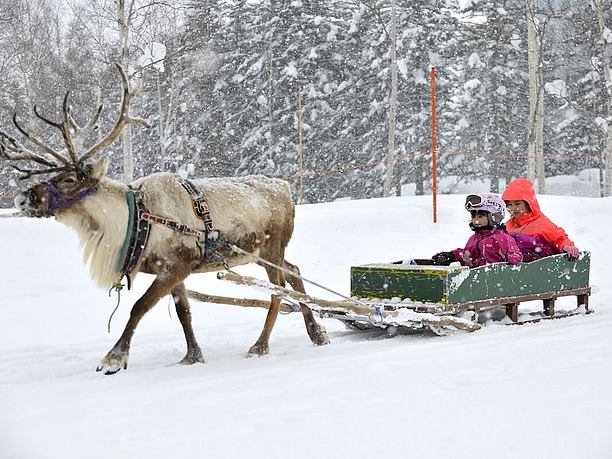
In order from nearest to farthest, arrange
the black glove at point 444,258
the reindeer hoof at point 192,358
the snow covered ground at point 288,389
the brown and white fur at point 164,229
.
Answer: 1. the snow covered ground at point 288,389
2. the brown and white fur at point 164,229
3. the reindeer hoof at point 192,358
4. the black glove at point 444,258

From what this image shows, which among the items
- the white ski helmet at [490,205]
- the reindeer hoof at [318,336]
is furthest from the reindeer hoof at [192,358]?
the white ski helmet at [490,205]

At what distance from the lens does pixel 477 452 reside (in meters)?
2.79

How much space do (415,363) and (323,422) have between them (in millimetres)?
1426

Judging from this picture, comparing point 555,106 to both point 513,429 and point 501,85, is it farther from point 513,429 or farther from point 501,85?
point 513,429

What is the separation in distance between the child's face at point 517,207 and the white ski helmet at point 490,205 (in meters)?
0.75

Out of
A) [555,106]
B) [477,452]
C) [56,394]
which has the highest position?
[555,106]

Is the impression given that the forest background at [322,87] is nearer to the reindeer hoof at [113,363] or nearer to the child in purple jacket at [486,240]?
the child in purple jacket at [486,240]

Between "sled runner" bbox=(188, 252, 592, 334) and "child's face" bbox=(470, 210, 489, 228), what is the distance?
596 millimetres

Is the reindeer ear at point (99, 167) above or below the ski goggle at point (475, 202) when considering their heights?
above

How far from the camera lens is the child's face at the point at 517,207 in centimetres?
790

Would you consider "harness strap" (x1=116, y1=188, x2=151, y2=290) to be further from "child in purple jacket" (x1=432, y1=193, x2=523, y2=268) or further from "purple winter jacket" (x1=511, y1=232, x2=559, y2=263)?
"purple winter jacket" (x1=511, y1=232, x2=559, y2=263)

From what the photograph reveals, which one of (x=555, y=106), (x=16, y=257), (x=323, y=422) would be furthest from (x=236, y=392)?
(x=555, y=106)

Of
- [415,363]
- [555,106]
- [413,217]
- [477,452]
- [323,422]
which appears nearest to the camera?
[477,452]

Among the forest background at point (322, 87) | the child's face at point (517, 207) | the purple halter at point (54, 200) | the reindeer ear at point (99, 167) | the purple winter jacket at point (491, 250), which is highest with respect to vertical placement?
the forest background at point (322, 87)
